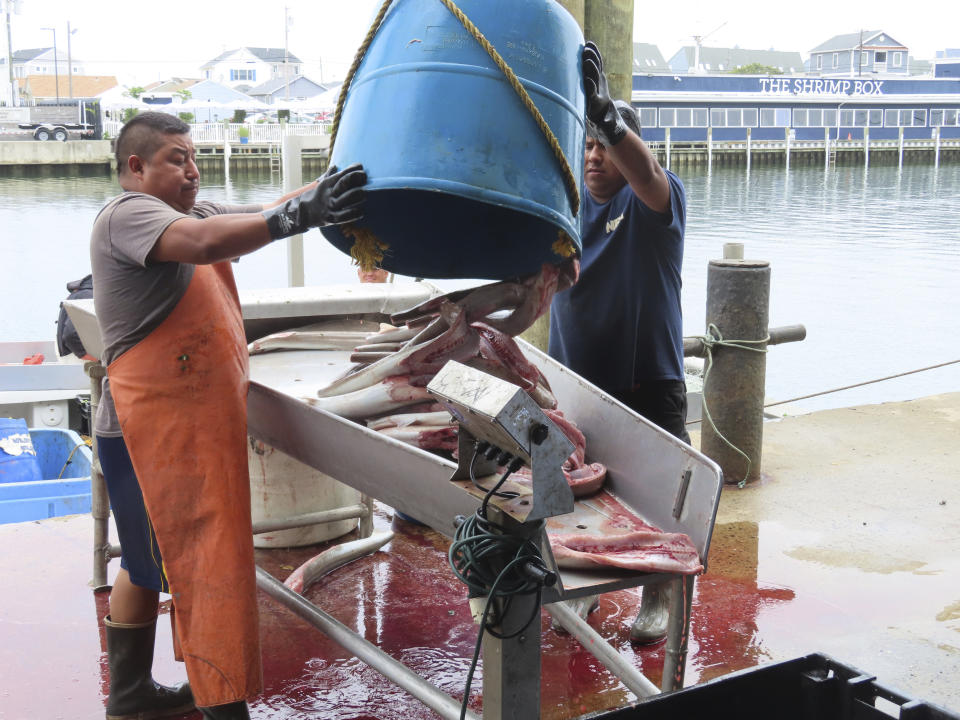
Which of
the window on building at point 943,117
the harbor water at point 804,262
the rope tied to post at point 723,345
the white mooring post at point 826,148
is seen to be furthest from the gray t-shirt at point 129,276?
the window on building at point 943,117

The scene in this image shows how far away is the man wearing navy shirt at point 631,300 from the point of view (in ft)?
12.8

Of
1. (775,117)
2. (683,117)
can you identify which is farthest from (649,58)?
(683,117)

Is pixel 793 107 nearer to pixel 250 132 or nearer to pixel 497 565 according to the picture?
pixel 250 132

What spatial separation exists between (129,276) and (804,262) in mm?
28972

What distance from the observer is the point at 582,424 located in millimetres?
3541

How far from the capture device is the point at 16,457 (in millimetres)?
7551

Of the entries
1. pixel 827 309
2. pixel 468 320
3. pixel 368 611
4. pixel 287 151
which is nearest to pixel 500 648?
pixel 468 320

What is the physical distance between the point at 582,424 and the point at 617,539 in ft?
2.78

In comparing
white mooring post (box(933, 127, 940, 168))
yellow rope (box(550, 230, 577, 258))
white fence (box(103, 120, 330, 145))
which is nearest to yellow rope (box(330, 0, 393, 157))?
→ yellow rope (box(550, 230, 577, 258))

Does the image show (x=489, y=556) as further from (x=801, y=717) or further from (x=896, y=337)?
(x=896, y=337)

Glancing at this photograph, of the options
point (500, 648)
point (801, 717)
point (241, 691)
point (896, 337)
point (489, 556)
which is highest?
point (489, 556)

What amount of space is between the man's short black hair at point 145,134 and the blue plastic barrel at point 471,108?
2.03 feet

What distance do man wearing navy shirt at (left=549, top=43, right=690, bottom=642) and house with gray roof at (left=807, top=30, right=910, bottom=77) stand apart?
9377 cm

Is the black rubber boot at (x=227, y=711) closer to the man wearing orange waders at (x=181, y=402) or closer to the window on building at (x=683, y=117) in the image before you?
the man wearing orange waders at (x=181, y=402)
